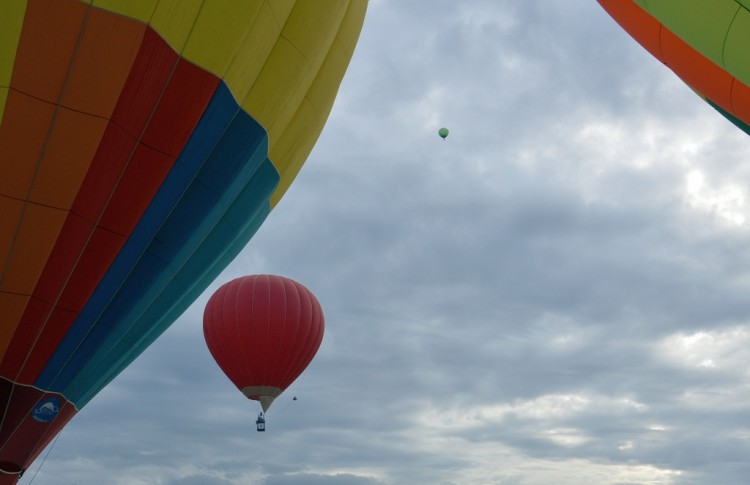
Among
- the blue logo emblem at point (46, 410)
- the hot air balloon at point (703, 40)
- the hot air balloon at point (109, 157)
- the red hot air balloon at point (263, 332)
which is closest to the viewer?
the hot air balloon at point (109, 157)

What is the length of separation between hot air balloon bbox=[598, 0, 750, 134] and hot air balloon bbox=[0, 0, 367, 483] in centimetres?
382

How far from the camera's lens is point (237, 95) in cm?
866

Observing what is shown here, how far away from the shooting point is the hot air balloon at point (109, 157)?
24.1 feet

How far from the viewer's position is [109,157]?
7797mm

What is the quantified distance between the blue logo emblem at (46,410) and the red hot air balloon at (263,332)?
10526 millimetres

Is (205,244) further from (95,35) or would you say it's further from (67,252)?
(95,35)

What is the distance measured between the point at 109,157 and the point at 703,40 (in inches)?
240

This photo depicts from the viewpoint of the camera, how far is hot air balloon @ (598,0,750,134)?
7707 mm

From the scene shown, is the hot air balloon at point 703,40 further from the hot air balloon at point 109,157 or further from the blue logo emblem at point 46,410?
the blue logo emblem at point 46,410

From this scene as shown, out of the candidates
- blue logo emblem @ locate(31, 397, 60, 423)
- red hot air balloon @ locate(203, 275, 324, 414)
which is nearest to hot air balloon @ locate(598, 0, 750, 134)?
blue logo emblem @ locate(31, 397, 60, 423)

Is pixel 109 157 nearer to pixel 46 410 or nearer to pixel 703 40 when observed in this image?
pixel 46 410

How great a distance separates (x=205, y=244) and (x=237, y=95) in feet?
7.71

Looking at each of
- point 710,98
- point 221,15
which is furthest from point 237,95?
point 710,98

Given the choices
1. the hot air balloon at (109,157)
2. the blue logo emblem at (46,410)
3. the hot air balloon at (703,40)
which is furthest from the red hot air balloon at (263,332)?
the hot air balloon at (703,40)
